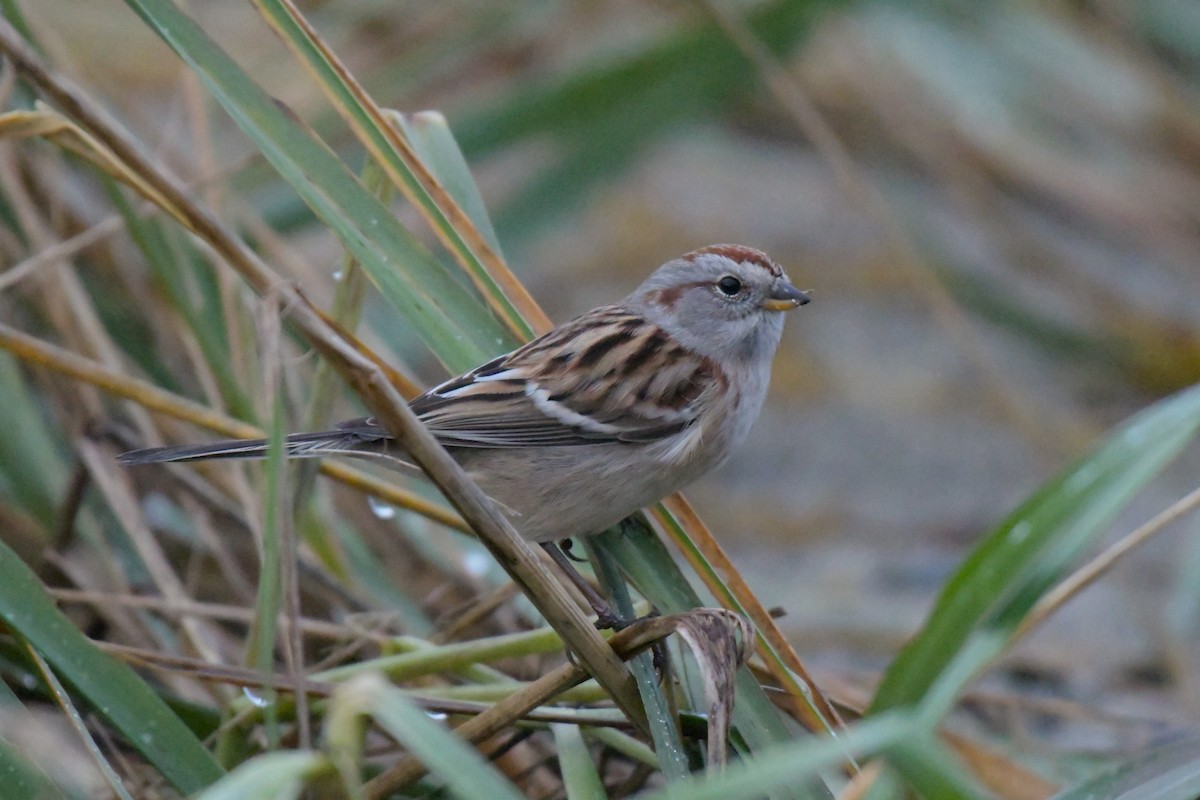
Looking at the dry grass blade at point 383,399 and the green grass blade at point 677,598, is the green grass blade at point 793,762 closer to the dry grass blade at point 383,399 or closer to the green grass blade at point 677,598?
the dry grass blade at point 383,399

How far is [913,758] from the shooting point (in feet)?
3.74

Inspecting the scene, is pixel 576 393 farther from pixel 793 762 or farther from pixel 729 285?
pixel 793 762

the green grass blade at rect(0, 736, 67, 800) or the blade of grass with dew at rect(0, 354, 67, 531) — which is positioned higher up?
the blade of grass with dew at rect(0, 354, 67, 531)

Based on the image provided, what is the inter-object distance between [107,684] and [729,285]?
1243 mm

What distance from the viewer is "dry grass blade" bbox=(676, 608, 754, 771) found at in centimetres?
148

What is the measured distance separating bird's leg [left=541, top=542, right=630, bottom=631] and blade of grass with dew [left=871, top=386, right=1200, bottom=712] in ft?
1.50

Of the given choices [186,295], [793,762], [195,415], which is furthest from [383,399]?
[186,295]

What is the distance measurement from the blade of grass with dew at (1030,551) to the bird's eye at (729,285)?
90cm

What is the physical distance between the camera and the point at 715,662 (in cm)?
149

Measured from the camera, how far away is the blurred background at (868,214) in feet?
10.9

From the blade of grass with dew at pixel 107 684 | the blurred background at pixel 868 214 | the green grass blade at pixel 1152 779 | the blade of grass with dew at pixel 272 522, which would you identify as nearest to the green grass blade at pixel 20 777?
the blade of grass with dew at pixel 107 684

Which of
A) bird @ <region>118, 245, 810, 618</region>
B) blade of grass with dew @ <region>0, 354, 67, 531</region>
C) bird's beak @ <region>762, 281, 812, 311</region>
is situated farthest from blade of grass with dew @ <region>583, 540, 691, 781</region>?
blade of grass with dew @ <region>0, 354, 67, 531</region>

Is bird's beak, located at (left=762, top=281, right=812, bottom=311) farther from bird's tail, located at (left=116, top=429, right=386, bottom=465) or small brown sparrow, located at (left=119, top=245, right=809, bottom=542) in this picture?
bird's tail, located at (left=116, top=429, right=386, bottom=465)

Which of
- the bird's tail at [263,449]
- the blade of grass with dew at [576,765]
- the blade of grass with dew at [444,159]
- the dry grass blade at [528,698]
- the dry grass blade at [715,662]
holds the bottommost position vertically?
the blade of grass with dew at [576,765]
